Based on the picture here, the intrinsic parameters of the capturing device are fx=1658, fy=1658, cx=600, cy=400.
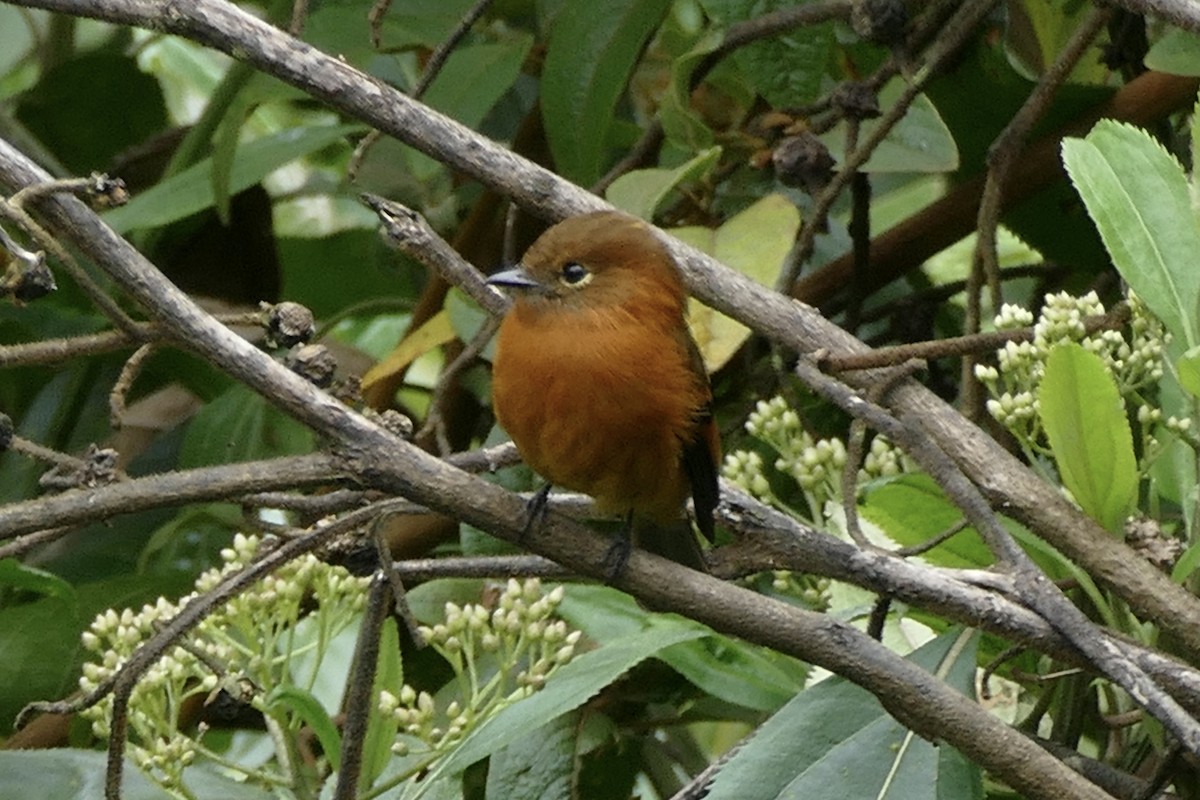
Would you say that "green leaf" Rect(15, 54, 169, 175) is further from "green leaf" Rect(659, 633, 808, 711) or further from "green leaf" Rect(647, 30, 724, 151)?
"green leaf" Rect(659, 633, 808, 711)

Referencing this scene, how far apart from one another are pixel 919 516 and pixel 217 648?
1.08 metres

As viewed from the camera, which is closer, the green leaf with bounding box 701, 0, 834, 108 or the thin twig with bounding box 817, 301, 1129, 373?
the thin twig with bounding box 817, 301, 1129, 373

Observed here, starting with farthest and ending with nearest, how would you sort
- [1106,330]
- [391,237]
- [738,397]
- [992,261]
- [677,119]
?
[738,397]
[677,119]
[992,261]
[1106,330]
[391,237]

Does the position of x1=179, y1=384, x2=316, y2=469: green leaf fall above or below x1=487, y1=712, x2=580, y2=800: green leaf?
above

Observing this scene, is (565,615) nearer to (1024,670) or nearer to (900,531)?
(900,531)

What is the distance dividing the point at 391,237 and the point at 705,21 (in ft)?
6.59

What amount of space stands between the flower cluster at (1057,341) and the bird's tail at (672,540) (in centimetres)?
56

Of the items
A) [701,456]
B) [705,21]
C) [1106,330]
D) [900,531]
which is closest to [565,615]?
[701,456]

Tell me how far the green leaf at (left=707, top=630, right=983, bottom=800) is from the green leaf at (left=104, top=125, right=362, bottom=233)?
1.63 meters

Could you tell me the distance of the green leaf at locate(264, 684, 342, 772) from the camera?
85.6 inches

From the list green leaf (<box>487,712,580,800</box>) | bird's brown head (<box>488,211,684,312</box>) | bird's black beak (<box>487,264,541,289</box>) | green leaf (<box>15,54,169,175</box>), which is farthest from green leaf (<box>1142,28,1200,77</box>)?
green leaf (<box>15,54,169,175</box>)

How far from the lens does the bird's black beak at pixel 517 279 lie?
9.55 ft

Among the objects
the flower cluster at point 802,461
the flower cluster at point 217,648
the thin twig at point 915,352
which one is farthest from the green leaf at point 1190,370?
the flower cluster at point 217,648

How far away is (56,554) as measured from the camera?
354 centimetres
